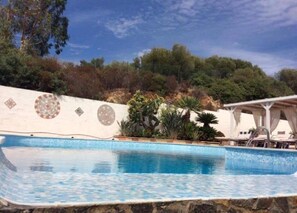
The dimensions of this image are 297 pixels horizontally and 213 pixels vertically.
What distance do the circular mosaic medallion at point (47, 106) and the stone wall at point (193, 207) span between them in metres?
13.5

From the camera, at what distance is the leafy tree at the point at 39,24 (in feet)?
79.4

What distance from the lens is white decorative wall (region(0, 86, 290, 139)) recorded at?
1425 cm

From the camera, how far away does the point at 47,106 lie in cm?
1537

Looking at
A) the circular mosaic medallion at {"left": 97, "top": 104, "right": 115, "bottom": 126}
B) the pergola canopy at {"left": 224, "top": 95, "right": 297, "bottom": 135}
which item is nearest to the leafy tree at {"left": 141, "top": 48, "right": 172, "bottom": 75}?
the circular mosaic medallion at {"left": 97, "top": 104, "right": 115, "bottom": 126}

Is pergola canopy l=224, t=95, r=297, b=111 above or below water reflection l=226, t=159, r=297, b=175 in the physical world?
above

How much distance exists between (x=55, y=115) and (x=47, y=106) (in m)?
0.58

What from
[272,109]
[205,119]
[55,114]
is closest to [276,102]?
[272,109]

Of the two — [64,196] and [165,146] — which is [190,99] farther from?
[64,196]

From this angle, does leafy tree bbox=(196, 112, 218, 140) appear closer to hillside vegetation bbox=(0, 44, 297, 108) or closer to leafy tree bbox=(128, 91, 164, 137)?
leafy tree bbox=(128, 91, 164, 137)

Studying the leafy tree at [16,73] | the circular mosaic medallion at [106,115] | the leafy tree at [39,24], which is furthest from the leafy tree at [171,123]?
the leafy tree at [39,24]

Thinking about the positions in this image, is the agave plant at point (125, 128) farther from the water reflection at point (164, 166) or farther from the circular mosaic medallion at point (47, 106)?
the water reflection at point (164, 166)

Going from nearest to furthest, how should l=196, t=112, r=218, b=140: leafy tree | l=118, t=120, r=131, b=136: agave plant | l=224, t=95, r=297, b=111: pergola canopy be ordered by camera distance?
l=224, t=95, r=297, b=111: pergola canopy < l=118, t=120, r=131, b=136: agave plant < l=196, t=112, r=218, b=140: leafy tree

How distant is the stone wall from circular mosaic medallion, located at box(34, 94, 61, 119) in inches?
531

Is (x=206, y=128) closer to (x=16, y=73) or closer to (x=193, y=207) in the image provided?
(x=16, y=73)
